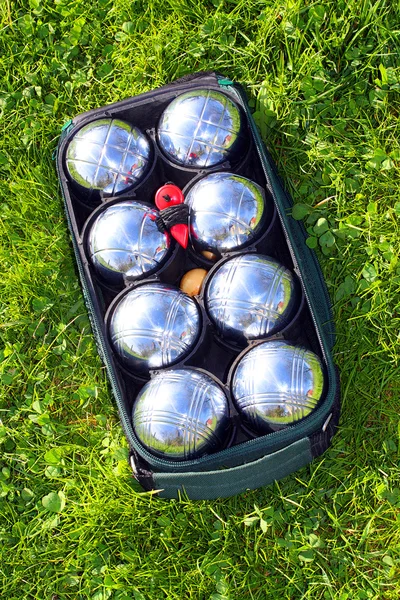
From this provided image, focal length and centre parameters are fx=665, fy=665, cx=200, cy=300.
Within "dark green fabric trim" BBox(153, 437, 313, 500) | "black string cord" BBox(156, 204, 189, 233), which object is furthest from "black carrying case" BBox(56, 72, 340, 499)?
"black string cord" BBox(156, 204, 189, 233)

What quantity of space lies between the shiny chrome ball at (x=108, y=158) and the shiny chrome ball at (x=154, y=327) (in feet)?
1.40

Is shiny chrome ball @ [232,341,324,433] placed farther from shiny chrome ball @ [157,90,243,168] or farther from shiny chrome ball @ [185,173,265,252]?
shiny chrome ball @ [157,90,243,168]

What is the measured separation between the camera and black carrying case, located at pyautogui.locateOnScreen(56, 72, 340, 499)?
2088 millimetres

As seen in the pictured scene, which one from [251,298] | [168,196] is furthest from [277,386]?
[168,196]

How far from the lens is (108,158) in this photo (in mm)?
2344

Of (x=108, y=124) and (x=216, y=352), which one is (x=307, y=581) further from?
(x=108, y=124)

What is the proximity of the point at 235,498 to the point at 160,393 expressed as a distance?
1.81ft

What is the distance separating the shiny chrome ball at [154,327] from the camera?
2.15 metres

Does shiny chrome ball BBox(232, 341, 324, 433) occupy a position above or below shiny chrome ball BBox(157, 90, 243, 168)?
below

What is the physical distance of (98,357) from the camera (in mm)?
2564

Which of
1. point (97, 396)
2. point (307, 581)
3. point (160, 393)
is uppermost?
point (160, 393)

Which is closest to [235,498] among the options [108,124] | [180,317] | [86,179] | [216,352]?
[216,352]

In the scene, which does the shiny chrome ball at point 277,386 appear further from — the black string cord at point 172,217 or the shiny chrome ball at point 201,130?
the shiny chrome ball at point 201,130

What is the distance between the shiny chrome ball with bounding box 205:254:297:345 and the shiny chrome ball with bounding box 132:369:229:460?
209mm
